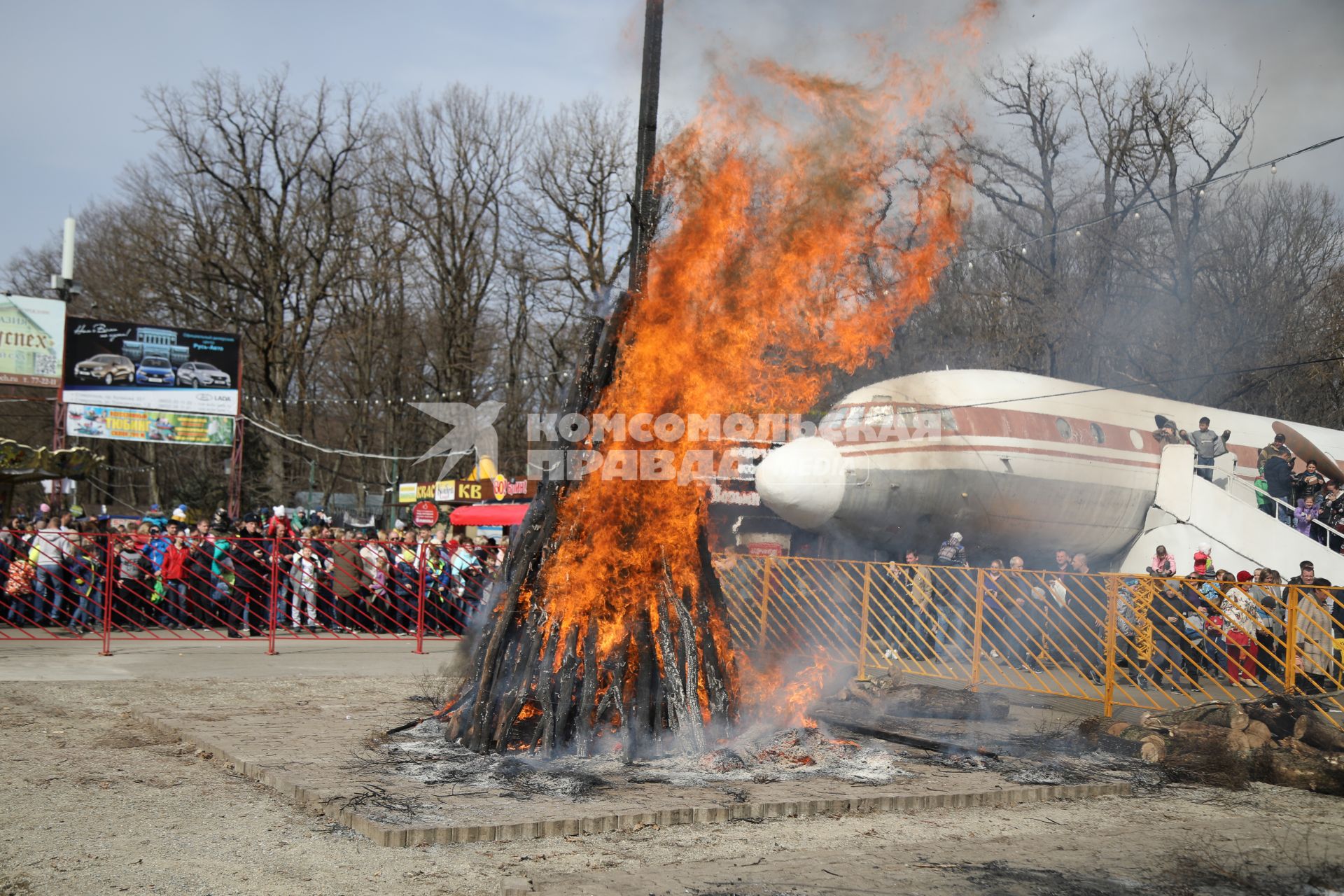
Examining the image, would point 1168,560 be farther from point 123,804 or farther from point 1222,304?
point 1222,304

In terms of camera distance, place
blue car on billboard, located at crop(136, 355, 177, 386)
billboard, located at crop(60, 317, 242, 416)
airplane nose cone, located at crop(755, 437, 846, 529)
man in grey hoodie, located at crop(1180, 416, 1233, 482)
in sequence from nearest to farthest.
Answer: airplane nose cone, located at crop(755, 437, 846, 529) → man in grey hoodie, located at crop(1180, 416, 1233, 482) → billboard, located at crop(60, 317, 242, 416) → blue car on billboard, located at crop(136, 355, 177, 386)

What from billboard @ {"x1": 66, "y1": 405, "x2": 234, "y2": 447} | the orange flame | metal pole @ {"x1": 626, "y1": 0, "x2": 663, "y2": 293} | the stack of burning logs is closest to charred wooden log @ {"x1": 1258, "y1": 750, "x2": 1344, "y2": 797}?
the stack of burning logs

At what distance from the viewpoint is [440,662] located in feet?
47.3

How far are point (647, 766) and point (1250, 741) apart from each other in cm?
490

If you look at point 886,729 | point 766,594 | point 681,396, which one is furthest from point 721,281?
point 766,594

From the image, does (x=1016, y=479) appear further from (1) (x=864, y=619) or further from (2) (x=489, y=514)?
(2) (x=489, y=514)

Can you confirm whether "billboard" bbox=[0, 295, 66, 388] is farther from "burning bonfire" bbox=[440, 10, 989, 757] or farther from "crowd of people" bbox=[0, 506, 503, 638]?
"burning bonfire" bbox=[440, 10, 989, 757]

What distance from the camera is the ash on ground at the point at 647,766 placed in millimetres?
7148

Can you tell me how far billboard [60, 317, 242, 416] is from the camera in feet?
93.5

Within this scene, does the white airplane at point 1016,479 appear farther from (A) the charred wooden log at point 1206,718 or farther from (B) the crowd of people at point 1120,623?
(A) the charred wooden log at point 1206,718

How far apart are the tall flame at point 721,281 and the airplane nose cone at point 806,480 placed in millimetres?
8616

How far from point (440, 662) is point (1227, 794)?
954 centimetres

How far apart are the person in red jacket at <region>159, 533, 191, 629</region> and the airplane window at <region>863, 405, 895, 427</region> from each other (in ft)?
34.3

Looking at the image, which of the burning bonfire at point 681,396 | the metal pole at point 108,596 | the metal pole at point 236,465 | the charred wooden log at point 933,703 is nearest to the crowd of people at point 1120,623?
the charred wooden log at point 933,703
